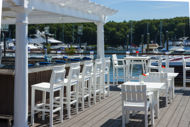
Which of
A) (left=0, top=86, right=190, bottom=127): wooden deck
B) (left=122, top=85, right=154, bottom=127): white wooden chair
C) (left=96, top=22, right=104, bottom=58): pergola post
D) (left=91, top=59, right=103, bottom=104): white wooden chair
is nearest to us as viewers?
(left=122, top=85, right=154, bottom=127): white wooden chair

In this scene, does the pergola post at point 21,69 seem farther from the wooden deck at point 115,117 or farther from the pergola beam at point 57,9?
the wooden deck at point 115,117

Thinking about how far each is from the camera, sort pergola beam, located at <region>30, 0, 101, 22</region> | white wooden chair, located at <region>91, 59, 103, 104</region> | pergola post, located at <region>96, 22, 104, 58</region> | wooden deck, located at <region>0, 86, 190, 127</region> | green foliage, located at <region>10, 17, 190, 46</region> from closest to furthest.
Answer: pergola beam, located at <region>30, 0, 101, 22</region>, wooden deck, located at <region>0, 86, 190, 127</region>, white wooden chair, located at <region>91, 59, 103, 104</region>, pergola post, located at <region>96, 22, 104, 58</region>, green foliage, located at <region>10, 17, 190, 46</region>

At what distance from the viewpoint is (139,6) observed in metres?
60.0

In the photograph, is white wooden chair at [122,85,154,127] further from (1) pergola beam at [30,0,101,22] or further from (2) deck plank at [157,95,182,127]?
(1) pergola beam at [30,0,101,22]

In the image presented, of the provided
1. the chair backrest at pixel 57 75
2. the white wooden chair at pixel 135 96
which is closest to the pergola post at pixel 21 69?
the chair backrest at pixel 57 75

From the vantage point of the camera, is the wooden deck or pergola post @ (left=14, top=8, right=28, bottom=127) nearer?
pergola post @ (left=14, top=8, right=28, bottom=127)

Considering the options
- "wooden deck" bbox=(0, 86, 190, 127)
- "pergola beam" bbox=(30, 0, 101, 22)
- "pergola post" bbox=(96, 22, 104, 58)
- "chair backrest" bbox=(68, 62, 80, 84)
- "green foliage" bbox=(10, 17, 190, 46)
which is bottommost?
"wooden deck" bbox=(0, 86, 190, 127)

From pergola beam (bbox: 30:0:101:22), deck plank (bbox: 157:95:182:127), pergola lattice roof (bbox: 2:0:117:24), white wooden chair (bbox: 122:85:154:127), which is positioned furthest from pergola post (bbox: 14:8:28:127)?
deck plank (bbox: 157:95:182:127)

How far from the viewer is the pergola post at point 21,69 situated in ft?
15.0

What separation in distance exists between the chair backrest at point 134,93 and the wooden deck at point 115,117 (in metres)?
0.75

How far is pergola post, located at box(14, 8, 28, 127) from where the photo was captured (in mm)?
4574

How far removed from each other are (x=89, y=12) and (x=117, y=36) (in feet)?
156

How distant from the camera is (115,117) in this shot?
578 centimetres

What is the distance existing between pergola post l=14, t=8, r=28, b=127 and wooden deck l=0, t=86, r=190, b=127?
560 millimetres
